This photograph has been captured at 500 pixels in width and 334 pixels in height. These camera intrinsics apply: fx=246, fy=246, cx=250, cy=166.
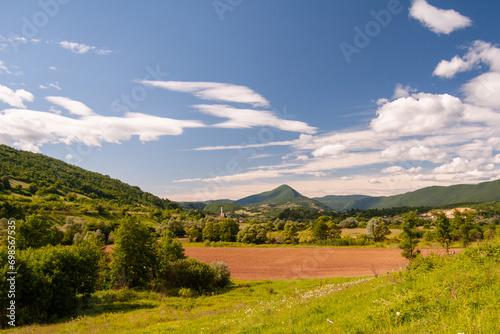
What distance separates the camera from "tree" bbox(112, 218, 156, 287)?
26969 mm

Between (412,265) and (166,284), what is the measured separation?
24604 millimetres

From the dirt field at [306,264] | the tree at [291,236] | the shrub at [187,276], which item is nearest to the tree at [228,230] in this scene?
the tree at [291,236]

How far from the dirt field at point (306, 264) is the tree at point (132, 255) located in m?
15.3

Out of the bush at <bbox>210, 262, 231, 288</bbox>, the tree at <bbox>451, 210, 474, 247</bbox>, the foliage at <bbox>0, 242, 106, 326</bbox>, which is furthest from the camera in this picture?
the tree at <bbox>451, 210, 474, 247</bbox>

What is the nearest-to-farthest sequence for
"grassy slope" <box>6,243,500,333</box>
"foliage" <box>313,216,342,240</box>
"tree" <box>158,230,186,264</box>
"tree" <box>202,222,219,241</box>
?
"grassy slope" <box>6,243,500,333</box>
"tree" <box>158,230,186,264</box>
"foliage" <box>313,216,342,240</box>
"tree" <box>202,222,219,241</box>

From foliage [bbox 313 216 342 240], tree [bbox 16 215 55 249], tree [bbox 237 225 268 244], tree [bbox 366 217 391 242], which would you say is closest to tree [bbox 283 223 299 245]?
foliage [bbox 313 216 342 240]

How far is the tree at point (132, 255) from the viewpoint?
2697 centimetres

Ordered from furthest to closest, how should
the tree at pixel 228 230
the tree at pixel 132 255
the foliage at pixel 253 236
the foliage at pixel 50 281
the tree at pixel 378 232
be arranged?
the tree at pixel 228 230, the foliage at pixel 253 236, the tree at pixel 378 232, the tree at pixel 132 255, the foliage at pixel 50 281

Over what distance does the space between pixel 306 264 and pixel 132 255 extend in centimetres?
3136

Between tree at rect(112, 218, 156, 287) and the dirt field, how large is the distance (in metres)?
15.3

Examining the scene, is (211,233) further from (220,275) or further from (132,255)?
(132,255)

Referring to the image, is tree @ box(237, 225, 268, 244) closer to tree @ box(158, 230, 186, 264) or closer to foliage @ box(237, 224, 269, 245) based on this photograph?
foliage @ box(237, 224, 269, 245)

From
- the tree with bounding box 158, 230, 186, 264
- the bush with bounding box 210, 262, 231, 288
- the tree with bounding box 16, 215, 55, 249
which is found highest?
the tree with bounding box 16, 215, 55, 249

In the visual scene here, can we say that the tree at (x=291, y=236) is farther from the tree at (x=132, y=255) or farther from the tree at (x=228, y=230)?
the tree at (x=132, y=255)
